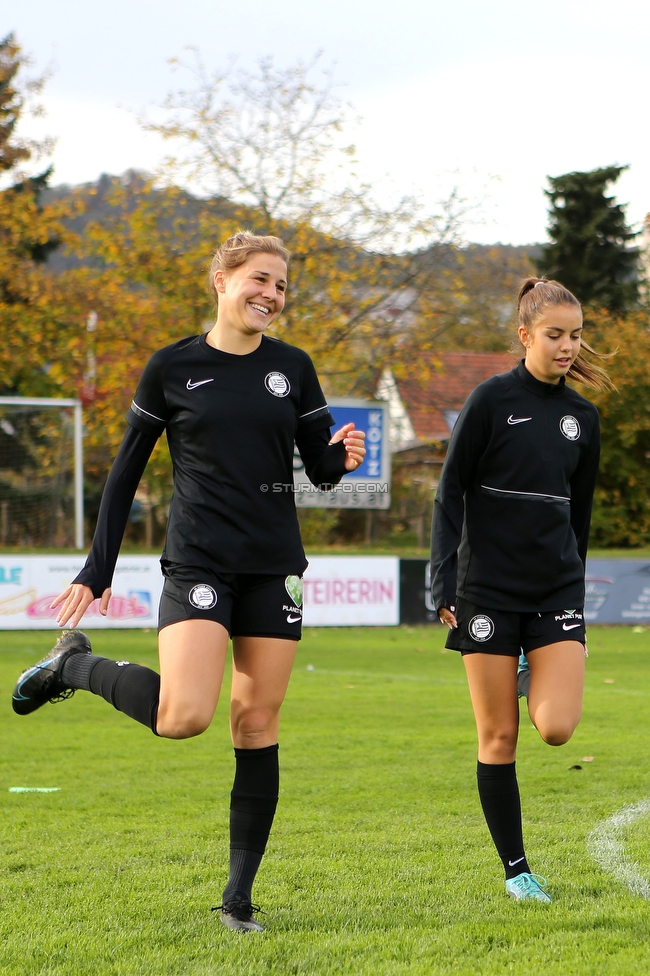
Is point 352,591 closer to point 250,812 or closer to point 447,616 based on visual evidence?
point 447,616

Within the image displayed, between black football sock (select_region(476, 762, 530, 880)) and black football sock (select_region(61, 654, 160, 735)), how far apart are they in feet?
4.16

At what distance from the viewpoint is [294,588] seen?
4.02 metres

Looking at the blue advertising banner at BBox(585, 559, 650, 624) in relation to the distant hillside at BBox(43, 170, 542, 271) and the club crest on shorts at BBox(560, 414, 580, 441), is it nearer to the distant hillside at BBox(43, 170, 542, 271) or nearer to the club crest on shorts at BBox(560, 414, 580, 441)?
the distant hillside at BBox(43, 170, 542, 271)

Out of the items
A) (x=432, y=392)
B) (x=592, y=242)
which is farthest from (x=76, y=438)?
(x=592, y=242)

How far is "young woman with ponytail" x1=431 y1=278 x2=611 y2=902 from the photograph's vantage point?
13.9ft

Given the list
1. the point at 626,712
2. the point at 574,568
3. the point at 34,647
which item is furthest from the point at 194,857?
the point at 34,647

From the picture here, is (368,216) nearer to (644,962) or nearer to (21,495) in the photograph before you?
(21,495)

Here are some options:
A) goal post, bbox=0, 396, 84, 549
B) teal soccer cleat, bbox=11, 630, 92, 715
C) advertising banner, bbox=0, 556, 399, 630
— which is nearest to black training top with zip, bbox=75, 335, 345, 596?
teal soccer cleat, bbox=11, 630, 92, 715

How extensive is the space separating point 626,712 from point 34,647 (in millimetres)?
8739

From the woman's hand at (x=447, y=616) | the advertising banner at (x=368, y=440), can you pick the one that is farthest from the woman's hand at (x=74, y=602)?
the advertising banner at (x=368, y=440)

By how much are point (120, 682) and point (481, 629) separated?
1.30 m

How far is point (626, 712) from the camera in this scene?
33.3 ft

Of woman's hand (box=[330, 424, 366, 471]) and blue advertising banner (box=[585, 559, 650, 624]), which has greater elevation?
woman's hand (box=[330, 424, 366, 471])

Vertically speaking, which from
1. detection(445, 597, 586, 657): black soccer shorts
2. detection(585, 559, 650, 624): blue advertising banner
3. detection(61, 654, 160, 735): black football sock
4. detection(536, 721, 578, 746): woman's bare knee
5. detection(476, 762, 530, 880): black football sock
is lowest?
detection(585, 559, 650, 624): blue advertising banner
